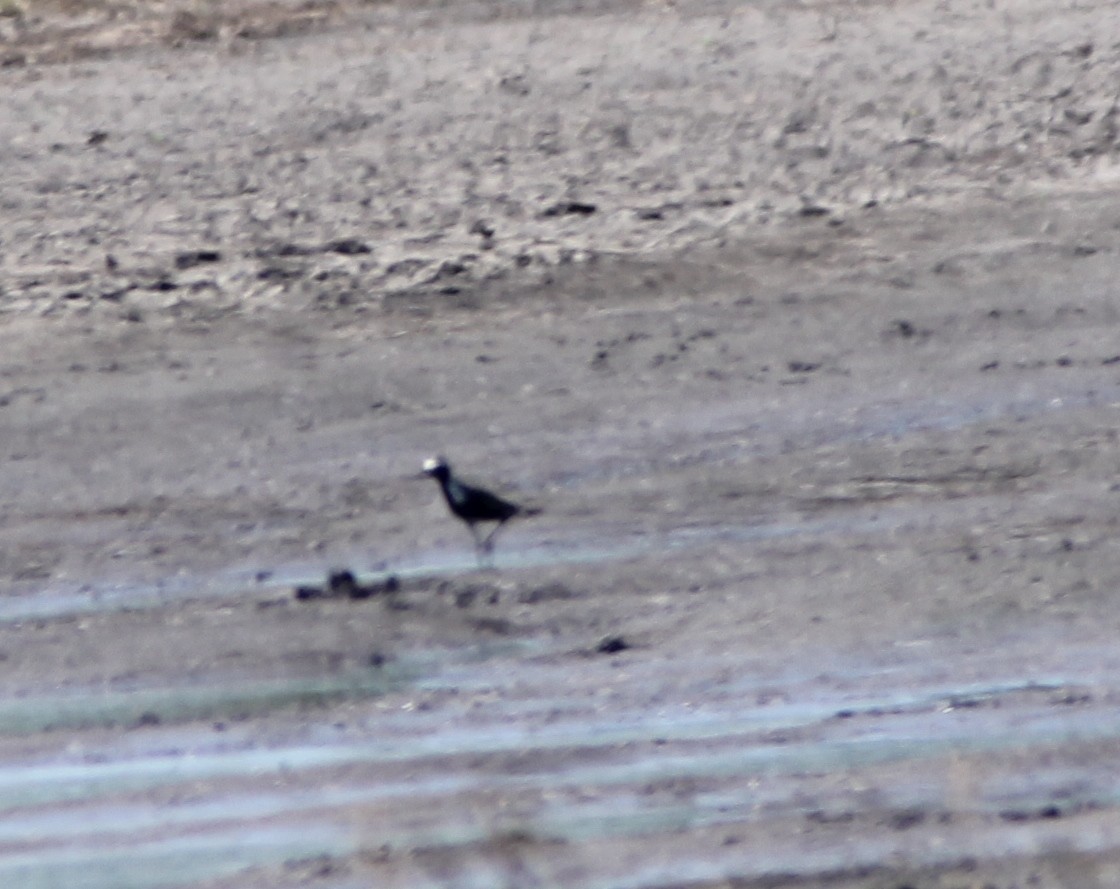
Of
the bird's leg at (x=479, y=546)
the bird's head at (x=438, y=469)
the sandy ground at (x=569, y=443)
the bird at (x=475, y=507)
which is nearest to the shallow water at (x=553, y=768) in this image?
the sandy ground at (x=569, y=443)

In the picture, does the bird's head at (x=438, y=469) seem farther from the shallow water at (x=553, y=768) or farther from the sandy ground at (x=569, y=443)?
the shallow water at (x=553, y=768)

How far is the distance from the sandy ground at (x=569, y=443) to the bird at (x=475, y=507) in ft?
0.37

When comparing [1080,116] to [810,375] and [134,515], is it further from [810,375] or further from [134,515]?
[134,515]

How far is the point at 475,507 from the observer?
8.58m

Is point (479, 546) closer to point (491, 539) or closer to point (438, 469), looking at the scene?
point (491, 539)

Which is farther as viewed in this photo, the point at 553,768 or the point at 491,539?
the point at 491,539

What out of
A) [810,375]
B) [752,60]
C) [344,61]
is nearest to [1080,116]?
[752,60]

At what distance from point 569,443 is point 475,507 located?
0.89 metres

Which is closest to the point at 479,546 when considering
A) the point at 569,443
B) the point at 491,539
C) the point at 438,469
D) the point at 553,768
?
the point at 491,539

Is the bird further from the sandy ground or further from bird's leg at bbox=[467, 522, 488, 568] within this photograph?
the sandy ground

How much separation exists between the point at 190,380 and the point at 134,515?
1338mm

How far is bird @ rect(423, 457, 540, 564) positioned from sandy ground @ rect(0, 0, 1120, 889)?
0.37 feet

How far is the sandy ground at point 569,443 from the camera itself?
668 centimetres

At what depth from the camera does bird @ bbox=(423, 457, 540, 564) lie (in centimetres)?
855
